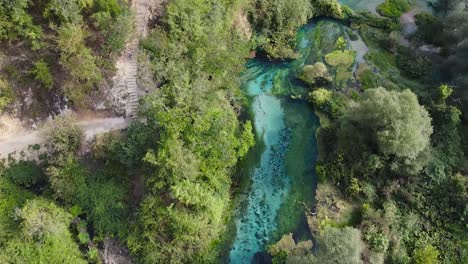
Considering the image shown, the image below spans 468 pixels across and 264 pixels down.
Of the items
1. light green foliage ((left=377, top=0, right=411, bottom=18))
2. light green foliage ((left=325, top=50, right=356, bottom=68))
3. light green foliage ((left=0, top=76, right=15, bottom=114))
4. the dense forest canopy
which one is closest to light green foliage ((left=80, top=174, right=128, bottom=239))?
the dense forest canopy

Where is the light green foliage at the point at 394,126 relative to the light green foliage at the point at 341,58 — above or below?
below

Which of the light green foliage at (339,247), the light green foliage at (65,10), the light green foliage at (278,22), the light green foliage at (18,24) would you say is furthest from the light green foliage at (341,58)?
the light green foliage at (18,24)

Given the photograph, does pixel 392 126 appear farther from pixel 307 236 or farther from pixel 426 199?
pixel 307 236

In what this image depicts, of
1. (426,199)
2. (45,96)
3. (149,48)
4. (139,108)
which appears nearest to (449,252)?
(426,199)

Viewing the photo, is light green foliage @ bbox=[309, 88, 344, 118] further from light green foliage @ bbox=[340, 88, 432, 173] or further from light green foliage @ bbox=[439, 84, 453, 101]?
light green foliage @ bbox=[439, 84, 453, 101]

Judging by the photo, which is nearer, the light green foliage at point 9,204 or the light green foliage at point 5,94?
the light green foliage at point 9,204

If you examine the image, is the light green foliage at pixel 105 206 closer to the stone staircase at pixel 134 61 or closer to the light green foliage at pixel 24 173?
the light green foliage at pixel 24 173
